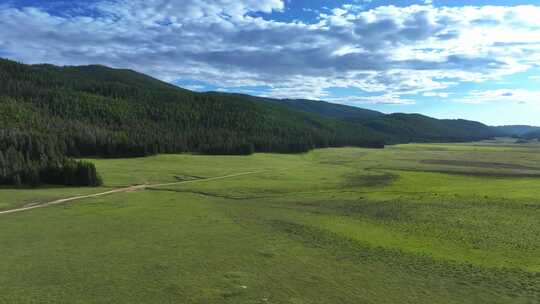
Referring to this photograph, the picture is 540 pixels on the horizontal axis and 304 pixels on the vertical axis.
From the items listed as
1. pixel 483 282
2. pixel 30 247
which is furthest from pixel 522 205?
pixel 30 247

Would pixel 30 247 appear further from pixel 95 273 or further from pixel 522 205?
pixel 522 205

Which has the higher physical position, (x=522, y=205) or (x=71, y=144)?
(x=71, y=144)

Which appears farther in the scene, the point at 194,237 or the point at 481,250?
the point at 194,237

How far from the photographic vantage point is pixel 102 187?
260 feet

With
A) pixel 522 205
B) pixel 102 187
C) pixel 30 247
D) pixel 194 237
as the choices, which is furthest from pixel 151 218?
pixel 522 205

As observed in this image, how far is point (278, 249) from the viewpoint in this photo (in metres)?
32.4

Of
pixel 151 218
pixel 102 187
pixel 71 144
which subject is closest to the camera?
pixel 151 218

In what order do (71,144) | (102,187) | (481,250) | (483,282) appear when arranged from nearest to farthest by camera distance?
(483,282), (481,250), (102,187), (71,144)

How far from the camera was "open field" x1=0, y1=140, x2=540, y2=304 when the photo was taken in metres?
23.5

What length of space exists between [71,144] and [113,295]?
13739cm

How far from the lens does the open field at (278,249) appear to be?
23.5m

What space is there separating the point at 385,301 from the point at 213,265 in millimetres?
11493

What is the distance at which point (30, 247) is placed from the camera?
108ft

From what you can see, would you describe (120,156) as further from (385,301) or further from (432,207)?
(385,301)
